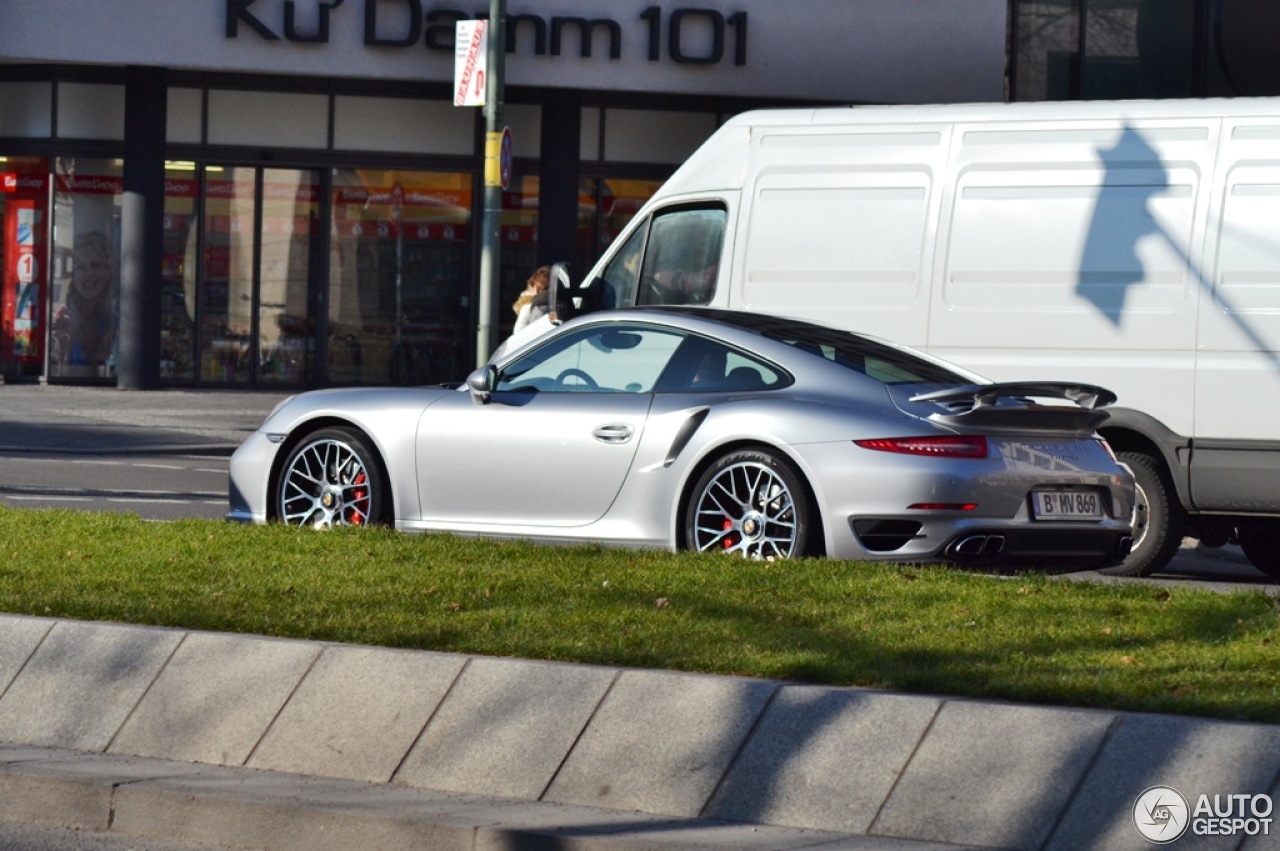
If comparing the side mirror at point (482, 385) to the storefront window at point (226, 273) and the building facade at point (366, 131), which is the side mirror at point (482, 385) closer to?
the building facade at point (366, 131)

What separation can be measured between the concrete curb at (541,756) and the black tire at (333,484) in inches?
115

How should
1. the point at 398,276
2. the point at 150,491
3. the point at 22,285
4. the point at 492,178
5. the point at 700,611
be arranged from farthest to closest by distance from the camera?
the point at 398,276, the point at 22,285, the point at 492,178, the point at 150,491, the point at 700,611

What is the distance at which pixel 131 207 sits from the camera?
26578mm

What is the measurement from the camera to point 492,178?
1906cm

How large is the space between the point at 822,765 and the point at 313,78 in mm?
23105

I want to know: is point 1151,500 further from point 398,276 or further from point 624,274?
point 398,276

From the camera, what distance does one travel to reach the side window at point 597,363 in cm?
945

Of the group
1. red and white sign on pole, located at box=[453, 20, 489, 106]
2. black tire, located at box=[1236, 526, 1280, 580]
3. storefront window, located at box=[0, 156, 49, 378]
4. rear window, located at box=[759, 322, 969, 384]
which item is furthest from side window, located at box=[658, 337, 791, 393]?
storefront window, located at box=[0, 156, 49, 378]

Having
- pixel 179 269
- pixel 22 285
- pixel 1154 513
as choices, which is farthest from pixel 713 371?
pixel 22 285

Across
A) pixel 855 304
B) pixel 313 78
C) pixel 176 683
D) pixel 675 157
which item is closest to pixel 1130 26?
pixel 675 157

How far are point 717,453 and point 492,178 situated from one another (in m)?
10.6

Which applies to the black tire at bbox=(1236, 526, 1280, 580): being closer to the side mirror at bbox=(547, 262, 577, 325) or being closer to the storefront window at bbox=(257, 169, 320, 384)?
the side mirror at bbox=(547, 262, 577, 325)

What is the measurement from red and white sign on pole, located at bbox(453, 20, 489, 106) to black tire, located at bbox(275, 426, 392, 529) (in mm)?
10119

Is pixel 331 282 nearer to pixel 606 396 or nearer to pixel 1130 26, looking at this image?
pixel 1130 26
